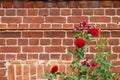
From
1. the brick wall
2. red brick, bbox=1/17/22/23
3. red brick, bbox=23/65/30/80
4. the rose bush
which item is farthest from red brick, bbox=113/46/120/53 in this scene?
red brick, bbox=1/17/22/23

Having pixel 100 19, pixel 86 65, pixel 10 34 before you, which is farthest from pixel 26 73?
pixel 100 19

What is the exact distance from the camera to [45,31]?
163 inches

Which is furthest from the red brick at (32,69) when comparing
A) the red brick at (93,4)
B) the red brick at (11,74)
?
the red brick at (93,4)

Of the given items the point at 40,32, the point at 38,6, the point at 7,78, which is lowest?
the point at 7,78

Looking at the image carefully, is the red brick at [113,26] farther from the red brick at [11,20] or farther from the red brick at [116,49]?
the red brick at [11,20]

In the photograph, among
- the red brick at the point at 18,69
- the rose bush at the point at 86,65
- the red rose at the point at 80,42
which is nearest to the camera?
the red rose at the point at 80,42

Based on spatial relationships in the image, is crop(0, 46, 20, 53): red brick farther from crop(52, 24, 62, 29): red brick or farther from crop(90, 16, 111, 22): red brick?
crop(90, 16, 111, 22): red brick

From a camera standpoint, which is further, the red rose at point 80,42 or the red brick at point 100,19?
the red brick at point 100,19

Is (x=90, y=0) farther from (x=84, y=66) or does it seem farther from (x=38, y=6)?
(x=84, y=66)

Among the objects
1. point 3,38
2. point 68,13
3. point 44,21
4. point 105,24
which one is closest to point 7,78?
point 3,38

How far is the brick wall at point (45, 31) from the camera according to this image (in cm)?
415

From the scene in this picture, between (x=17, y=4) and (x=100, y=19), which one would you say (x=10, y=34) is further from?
(x=100, y=19)

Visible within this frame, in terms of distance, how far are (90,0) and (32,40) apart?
0.86 m

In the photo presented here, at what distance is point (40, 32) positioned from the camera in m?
4.15
